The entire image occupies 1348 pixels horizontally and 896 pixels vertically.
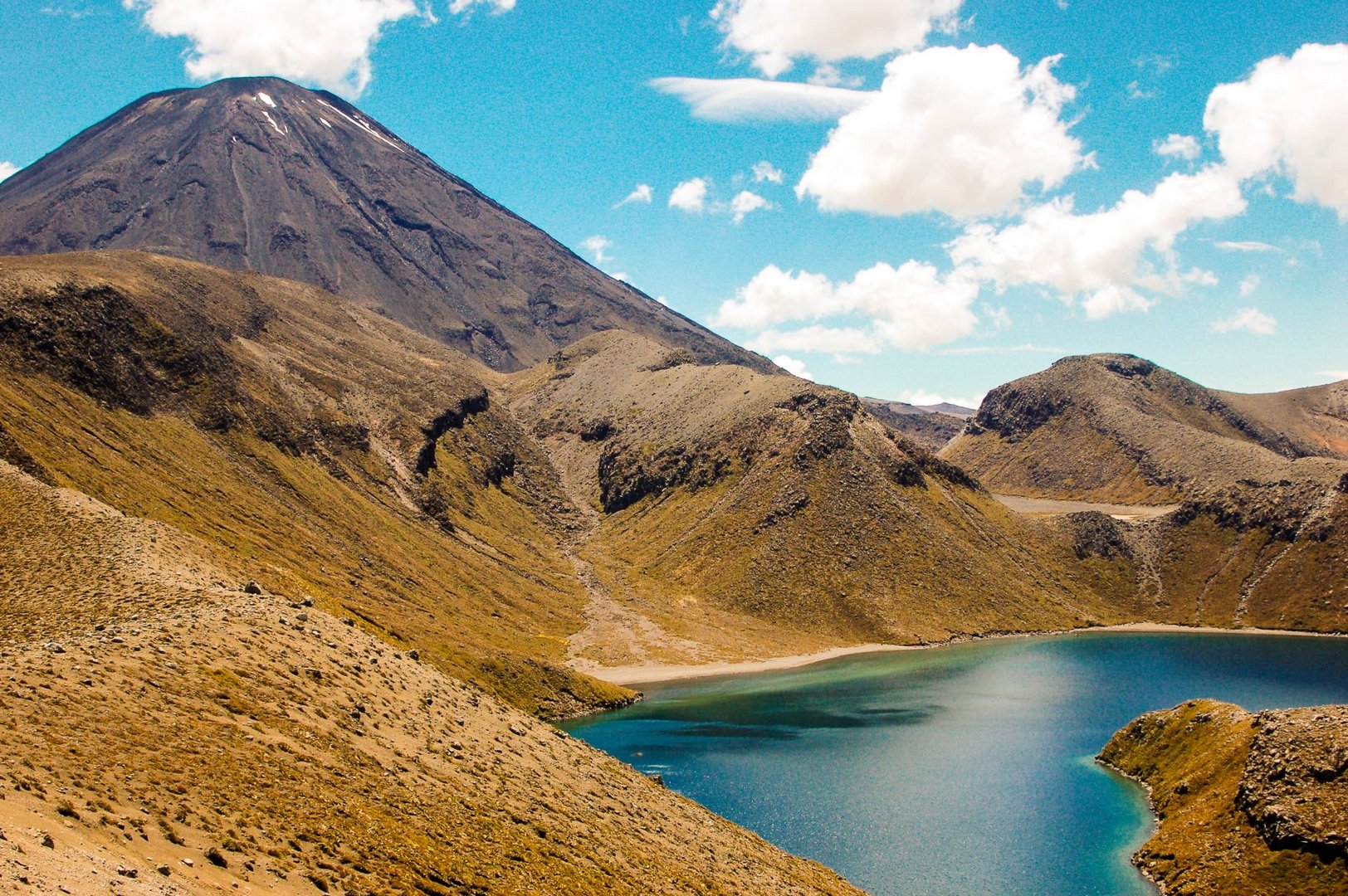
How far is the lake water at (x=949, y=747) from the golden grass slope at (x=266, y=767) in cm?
1857

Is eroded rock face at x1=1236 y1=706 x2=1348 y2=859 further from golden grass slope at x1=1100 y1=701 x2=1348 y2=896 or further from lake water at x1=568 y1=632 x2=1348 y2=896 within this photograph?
lake water at x1=568 y1=632 x2=1348 y2=896

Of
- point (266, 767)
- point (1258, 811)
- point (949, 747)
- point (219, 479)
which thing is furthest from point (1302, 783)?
point (219, 479)

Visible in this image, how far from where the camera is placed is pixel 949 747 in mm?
115438

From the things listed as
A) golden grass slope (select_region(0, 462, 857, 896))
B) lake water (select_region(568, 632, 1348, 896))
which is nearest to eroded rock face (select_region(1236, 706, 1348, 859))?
lake water (select_region(568, 632, 1348, 896))

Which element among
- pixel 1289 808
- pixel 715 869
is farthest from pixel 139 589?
pixel 1289 808

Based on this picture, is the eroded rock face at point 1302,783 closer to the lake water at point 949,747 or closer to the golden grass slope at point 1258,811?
the golden grass slope at point 1258,811

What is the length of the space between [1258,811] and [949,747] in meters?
47.4

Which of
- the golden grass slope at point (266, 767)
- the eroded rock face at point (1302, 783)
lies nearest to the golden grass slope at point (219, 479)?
the golden grass slope at point (266, 767)

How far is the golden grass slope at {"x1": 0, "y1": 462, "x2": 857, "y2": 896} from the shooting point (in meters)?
29.5

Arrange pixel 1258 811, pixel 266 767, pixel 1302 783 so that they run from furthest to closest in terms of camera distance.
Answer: pixel 1258 811 < pixel 1302 783 < pixel 266 767

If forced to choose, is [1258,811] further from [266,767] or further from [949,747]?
[266,767]

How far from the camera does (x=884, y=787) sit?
98.2 m

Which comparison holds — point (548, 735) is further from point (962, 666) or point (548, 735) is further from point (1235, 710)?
point (962, 666)

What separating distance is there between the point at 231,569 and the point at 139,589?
31.4m
